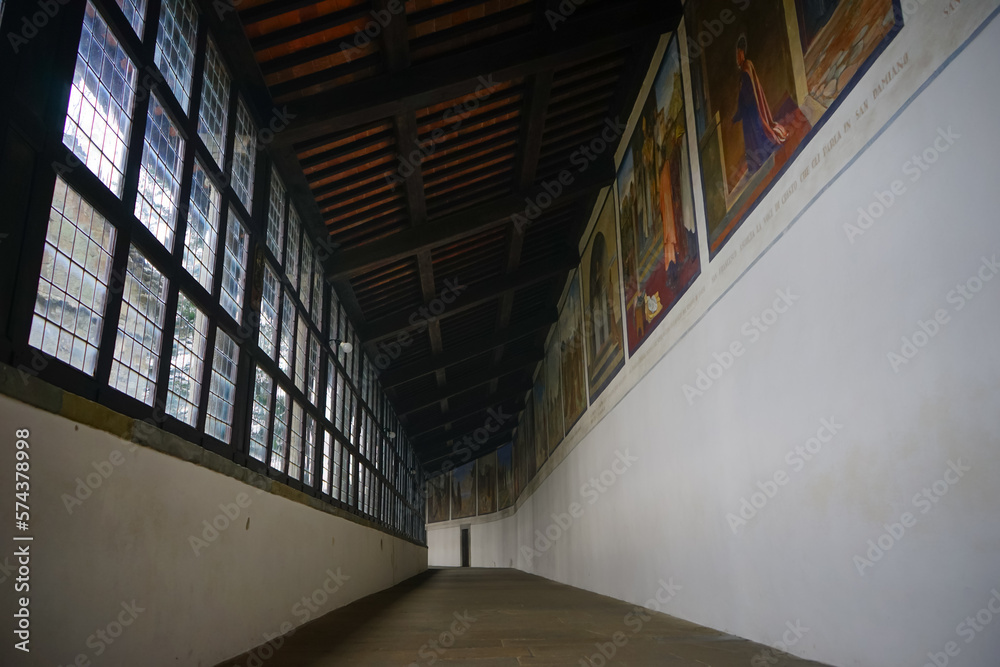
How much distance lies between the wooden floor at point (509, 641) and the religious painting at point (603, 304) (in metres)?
4.01

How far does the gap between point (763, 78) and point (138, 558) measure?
596cm

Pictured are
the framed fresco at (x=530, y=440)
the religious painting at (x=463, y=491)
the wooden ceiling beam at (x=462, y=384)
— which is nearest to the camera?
the wooden ceiling beam at (x=462, y=384)

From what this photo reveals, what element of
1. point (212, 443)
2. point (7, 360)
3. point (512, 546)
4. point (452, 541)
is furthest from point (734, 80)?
point (452, 541)

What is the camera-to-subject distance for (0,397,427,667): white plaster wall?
3.12m

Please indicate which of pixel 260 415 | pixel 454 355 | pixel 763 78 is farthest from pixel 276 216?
pixel 454 355

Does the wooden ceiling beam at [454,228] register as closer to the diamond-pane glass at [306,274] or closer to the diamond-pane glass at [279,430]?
the diamond-pane glass at [306,274]

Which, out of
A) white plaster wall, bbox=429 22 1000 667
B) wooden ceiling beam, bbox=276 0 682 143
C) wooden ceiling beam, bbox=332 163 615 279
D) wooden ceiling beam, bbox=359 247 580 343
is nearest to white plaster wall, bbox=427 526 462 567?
wooden ceiling beam, bbox=359 247 580 343

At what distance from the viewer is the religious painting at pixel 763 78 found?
15.2 feet

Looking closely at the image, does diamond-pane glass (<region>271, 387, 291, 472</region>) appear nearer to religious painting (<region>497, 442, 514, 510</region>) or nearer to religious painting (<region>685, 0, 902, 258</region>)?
religious painting (<region>685, 0, 902, 258</region>)

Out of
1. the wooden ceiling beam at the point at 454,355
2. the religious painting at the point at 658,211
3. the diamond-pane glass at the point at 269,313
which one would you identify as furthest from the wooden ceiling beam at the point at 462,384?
the diamond-pane glass at the point at 269,313

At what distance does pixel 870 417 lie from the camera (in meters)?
4.18

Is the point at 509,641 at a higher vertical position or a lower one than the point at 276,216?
lower

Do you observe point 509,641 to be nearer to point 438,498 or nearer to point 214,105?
point 214,105

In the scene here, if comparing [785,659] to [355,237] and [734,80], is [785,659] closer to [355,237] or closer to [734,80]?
[734,80]
